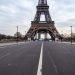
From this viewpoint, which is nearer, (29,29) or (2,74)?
(2,74)

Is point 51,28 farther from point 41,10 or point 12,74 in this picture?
point 12,74

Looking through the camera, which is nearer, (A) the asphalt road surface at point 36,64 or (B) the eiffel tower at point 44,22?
(A) the asphalt road surface at point 36,64

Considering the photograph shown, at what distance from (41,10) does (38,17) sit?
371 cm

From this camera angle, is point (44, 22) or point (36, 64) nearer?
point (36, 64)

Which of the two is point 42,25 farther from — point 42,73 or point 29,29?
point 42,73

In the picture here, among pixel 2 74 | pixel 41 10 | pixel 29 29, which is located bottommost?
Result: pixel 2 74

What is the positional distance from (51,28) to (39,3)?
13527mm

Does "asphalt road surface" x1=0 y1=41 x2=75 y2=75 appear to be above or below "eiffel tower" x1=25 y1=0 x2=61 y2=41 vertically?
below

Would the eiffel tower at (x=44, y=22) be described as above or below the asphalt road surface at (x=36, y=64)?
above

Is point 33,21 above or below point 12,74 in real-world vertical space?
above

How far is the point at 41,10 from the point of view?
10906cm

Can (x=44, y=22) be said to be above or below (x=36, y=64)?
above

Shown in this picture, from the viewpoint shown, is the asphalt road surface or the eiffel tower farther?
the eiffel tower

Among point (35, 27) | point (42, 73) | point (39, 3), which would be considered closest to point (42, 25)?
point (35, 27)
